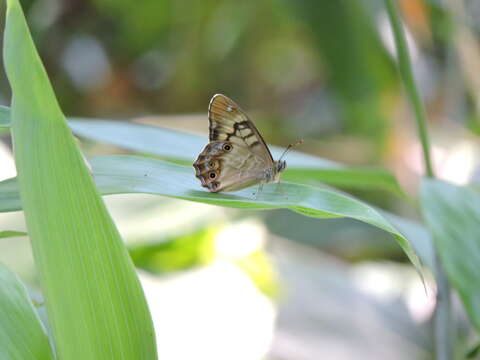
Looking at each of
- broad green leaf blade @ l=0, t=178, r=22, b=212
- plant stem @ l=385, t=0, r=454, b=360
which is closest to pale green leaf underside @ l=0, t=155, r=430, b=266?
broad green leaf blade @ l=0, t=178, r=22, b=212

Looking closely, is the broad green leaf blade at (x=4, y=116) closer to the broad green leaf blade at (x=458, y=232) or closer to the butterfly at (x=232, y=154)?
the butterfly at (x=232, y=154)

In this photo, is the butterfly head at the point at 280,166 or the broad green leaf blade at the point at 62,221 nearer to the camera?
the broad green leaf blade at the point at 62,221

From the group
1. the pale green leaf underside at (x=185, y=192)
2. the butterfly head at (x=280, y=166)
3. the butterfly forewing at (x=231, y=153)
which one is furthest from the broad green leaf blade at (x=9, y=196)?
the butterfly head at (x=280, y=166)

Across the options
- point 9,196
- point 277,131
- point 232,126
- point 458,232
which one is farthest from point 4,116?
point 277,131

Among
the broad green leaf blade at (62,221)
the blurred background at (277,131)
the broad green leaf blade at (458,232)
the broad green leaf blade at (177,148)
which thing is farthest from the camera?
the blurred background at (277,131)

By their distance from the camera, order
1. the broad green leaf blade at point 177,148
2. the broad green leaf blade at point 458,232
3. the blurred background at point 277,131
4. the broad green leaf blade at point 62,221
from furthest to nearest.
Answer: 1. the blurred background at point 277,131
2. the broad green leaf blade at point 177,148
3. the broad green leaf blade at point 458,232
4. the broad green leaf blade at point 62,221

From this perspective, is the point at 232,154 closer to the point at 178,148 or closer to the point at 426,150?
the point at 178,148
